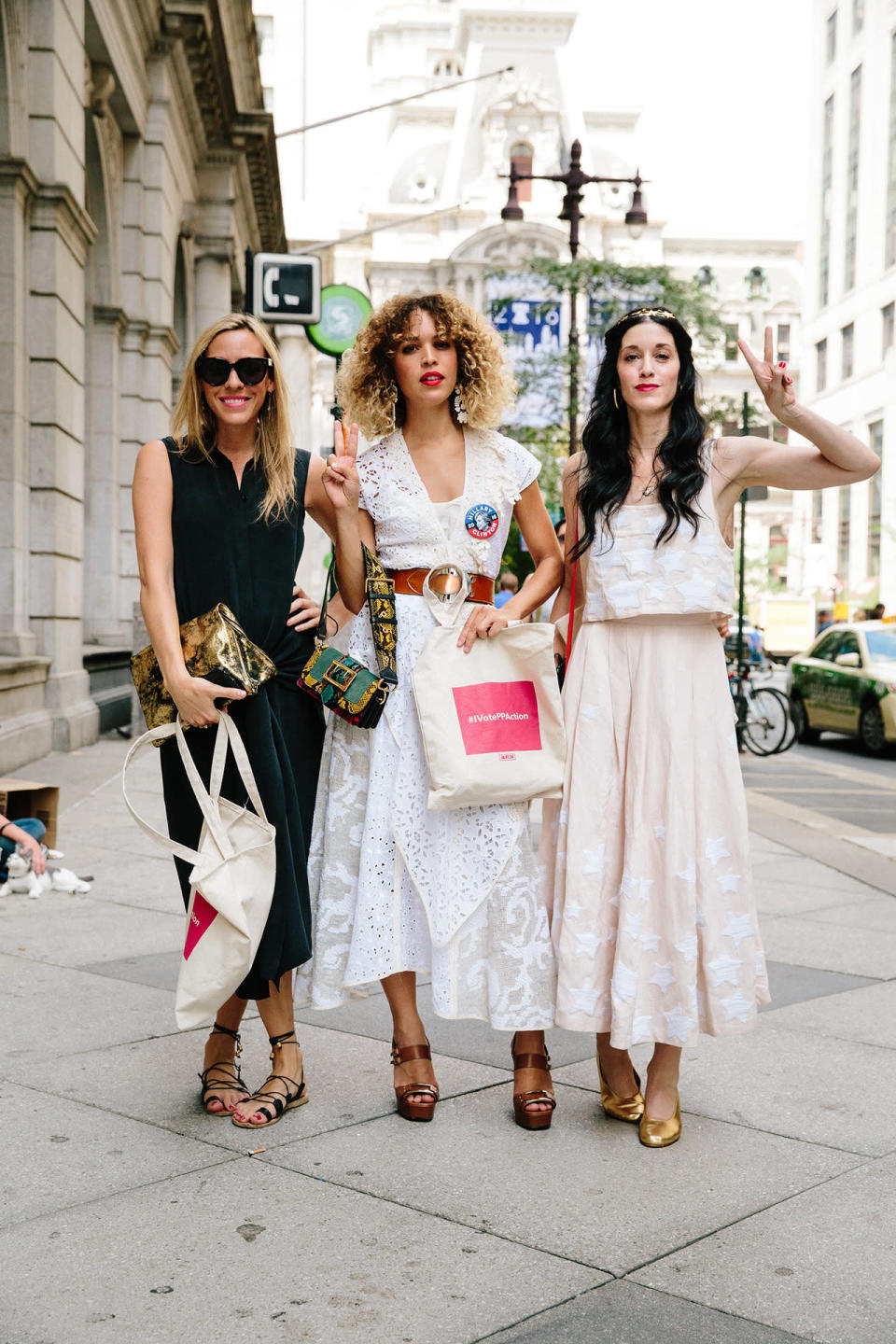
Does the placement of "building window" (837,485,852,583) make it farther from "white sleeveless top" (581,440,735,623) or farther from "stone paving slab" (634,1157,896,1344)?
"stone paving slab" (634,1157,896,1344)

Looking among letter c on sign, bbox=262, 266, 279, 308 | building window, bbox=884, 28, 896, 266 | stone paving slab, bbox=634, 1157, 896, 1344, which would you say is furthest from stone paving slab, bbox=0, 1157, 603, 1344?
building window, bbox=884, 28, 896, 266

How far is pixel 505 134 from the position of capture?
3066 inches

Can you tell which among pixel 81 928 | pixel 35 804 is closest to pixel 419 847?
pixel 81 928

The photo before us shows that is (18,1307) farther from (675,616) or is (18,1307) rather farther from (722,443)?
(722,443)

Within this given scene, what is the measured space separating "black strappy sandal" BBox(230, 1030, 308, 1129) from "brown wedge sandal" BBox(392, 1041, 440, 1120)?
26 cm

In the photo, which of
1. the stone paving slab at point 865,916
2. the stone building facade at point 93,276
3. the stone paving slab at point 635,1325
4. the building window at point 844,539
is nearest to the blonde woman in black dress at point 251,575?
the stone paving slab at point 635,1325

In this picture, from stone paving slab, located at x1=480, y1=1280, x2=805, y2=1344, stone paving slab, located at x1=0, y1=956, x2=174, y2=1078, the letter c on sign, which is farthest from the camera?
the letter c on sign

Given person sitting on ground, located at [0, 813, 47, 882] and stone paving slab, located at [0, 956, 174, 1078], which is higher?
person sitting on ground, located at [0, 813, 47, 882]

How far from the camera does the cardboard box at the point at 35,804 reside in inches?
284

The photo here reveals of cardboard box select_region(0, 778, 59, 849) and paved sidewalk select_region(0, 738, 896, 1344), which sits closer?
paved sidewalk select_region(0, 738, 896, 1344)

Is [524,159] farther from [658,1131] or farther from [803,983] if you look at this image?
[658,1131]

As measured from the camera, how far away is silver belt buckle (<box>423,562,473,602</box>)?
12.3ft

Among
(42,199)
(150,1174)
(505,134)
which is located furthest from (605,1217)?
(505,134)

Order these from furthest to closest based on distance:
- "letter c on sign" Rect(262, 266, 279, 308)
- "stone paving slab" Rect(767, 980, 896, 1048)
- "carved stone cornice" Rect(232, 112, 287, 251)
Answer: "carved stone cornice" Rect(232, 112, 287, 251) → "letter c on sign" Rect(262, 266, 279, 308) → "stone paving slab" Rect(767, 980, 896, 1048)
